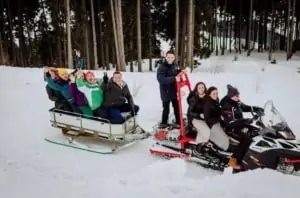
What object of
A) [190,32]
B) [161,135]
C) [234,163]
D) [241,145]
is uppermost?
[190,32]

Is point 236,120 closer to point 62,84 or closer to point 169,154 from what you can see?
point 169,154

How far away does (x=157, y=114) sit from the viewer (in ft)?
37.4

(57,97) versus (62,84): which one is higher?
(62,84)

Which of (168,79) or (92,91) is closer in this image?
(92,91)

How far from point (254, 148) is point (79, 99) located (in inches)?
145

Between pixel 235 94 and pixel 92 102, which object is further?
pixel 92 102

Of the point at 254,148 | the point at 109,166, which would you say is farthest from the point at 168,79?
the point at 254,148

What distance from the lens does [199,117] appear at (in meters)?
7.67

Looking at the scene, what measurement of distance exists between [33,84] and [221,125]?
26.6 ft

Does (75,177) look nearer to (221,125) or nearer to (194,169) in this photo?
(194,169)

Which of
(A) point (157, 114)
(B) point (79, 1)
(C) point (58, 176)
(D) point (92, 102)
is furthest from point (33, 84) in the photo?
(B) point (79, 1)

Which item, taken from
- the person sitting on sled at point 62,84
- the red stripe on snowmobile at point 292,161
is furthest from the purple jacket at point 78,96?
the red stripe on snowmobile at point 292,161

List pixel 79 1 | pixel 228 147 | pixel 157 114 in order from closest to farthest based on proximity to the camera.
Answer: pixel 228 147 < pixel 157 114 < pixel 79 1

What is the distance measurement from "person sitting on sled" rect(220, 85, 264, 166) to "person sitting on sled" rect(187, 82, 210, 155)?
387 mm
